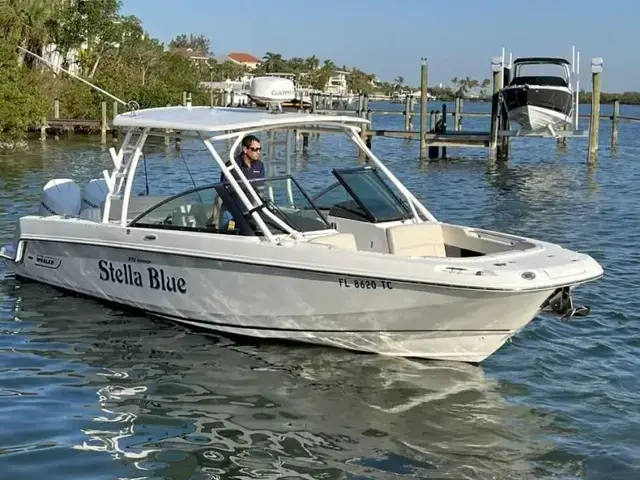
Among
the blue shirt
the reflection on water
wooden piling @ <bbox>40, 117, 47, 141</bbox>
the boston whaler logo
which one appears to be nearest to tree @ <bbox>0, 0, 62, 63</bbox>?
wooden piling @ <bbox>40, 117, 47, 141</bbox>

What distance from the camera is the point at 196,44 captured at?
525 ft

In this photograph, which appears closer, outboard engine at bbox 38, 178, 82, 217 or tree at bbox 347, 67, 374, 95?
outboard engine at bbox 38, 178, 82, 217

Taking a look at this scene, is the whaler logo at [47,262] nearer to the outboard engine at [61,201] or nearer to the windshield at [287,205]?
the outboard engine at [61,201]

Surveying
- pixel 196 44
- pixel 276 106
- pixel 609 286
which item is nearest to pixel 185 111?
pixel 276 106

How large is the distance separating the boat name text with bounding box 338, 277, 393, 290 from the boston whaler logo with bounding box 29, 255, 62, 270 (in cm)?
369

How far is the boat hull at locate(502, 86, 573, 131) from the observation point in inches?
1119

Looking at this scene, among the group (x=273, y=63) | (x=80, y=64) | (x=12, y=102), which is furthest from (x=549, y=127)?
(x=273, y=63)

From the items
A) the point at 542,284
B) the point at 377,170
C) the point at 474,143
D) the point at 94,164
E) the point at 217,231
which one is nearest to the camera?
the point at 542,284

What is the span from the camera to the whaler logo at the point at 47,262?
31.2 ft

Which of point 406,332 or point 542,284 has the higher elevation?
point 542,284

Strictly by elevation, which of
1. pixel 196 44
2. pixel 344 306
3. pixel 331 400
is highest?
pixel 196 44

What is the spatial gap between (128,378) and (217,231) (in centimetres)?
155

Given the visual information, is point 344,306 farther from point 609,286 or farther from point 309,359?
point 609,286

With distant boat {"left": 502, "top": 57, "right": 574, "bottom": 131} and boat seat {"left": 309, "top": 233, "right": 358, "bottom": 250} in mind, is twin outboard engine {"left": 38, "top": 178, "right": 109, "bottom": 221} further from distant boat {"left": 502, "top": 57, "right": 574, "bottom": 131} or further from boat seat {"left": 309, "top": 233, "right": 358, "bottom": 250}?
distant boat {"left": 502, "top": 57, "right": 574, "bottom": 131}
